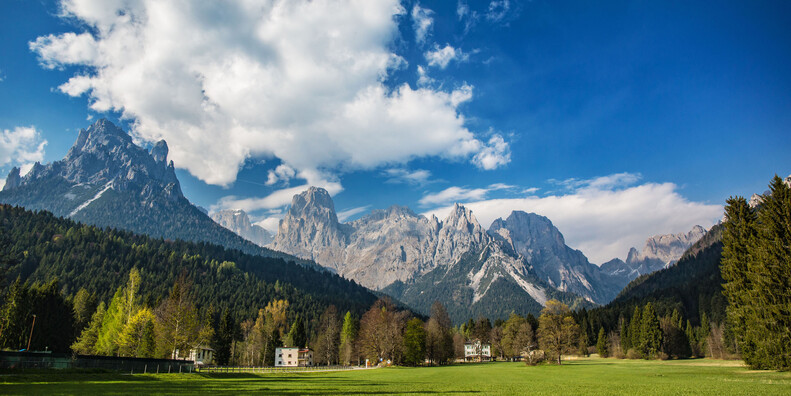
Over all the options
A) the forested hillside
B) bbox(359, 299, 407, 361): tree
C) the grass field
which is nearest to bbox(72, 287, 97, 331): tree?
the forested hillside

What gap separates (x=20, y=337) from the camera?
217ft

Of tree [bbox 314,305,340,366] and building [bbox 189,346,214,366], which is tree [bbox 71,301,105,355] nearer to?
building [bbox 189,346,214,366]

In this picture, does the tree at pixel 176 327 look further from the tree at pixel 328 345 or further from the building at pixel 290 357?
the tree at pixel 328 345

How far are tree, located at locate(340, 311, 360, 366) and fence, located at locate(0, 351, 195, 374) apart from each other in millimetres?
53409

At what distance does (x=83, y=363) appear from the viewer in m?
38.9

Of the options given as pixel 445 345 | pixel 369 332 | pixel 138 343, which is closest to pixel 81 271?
pixel 138 343

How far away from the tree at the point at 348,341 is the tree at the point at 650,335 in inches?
2887

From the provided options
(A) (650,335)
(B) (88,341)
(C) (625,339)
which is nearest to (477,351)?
(C) (625,339)

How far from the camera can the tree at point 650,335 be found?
9862 cm

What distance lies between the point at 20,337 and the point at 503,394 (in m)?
81.5

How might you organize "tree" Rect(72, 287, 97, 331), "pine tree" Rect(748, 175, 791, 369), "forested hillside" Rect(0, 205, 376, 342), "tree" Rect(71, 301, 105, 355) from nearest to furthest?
"pine tree" Rect(748, 175, 791, 369) → "tree" Rect(71, 301, 105, 355) → "tree" Rect(72, 287, 97, 331) → "forested hillside" Rect(0, 205, 376, 342)

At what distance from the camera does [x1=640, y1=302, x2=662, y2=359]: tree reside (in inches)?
3883

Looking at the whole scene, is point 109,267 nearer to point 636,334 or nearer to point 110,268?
point 110,268

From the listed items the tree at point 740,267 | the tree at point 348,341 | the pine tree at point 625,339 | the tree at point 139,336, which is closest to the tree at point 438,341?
the tree at point 348,341
